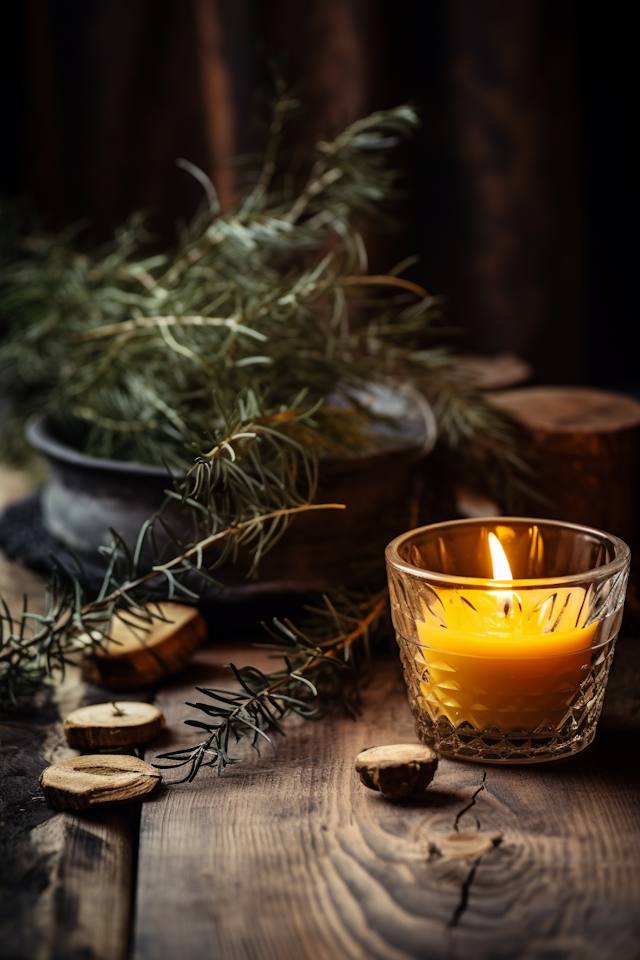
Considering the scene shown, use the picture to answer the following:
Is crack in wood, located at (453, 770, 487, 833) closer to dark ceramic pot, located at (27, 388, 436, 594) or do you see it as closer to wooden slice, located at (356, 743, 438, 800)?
wooden slice, located at (356, 743, 438, 800)

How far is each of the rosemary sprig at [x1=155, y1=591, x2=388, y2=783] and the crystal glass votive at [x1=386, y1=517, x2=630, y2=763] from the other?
60 millimetres

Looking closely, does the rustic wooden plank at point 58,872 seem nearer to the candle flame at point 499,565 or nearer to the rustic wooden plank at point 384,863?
the rustic wooden plank at point 384,863

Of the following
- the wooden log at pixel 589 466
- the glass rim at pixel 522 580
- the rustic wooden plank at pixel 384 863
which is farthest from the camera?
the wooden log at pixel 589 466

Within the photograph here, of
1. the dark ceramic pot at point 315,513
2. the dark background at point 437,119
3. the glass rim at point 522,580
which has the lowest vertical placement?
the dark ceramic pot at point 315,513

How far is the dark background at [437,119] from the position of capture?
1.22 m

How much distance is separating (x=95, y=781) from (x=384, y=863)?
155 mm

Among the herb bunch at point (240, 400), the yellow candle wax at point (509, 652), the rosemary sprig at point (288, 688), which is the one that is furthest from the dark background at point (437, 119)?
the yellow candle wax at point (509, 652)

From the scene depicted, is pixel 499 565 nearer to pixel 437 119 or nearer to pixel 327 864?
pixel 327 864

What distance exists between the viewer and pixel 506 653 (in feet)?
1.54

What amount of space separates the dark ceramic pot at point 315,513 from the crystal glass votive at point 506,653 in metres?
0.14

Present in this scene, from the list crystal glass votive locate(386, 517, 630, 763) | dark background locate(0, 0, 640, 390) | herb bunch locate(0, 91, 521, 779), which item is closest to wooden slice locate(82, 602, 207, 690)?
herb bunch locate(0, 91, 521, 779)

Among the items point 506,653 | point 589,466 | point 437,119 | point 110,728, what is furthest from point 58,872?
point 437,119

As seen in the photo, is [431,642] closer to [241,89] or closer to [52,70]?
[241,89]

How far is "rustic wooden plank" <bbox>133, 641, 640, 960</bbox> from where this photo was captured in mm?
358
